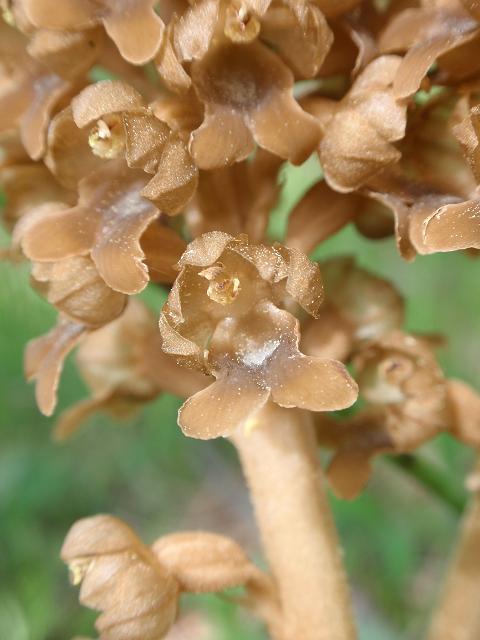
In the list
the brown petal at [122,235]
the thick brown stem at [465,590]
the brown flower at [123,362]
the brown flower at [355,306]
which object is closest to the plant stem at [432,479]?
the thick brown stem at [465,590]

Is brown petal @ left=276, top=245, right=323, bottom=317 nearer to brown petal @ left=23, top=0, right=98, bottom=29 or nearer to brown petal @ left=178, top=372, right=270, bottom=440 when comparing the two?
brown petal @ left=178, top=372, right=270, bottom=440

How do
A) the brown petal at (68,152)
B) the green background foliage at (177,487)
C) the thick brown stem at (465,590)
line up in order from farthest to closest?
the green background foliage at (177,487)
the thick brown stem at (465,590)
the brown petal at (68,152)

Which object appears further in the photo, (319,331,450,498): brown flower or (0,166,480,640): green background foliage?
(0,166,480,640): green background foliage

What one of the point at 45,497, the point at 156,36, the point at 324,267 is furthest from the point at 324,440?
the point at 45,497

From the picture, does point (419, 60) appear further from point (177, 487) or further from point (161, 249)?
point (177, 487)

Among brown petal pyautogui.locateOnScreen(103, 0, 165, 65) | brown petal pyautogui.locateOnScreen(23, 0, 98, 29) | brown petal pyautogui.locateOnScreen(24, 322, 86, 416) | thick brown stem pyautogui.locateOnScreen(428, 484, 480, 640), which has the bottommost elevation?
thick brown stem pyautogui.locateOnScreen(428, 484, 480, 640)

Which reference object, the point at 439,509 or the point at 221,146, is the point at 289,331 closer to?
the point at 221,146

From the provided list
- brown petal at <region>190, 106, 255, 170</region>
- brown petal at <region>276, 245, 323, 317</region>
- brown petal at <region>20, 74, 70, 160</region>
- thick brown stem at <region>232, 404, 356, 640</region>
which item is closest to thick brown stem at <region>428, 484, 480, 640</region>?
thick brown stem at <region>232, 404, 356, 640</region>

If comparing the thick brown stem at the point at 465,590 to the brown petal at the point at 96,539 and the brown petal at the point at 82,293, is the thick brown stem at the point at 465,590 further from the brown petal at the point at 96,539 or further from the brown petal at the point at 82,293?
the brown petal at the point at 82,293

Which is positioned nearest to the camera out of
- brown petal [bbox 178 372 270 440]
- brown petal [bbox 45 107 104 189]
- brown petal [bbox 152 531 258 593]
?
brown petal [bbox 178 372 270 440]

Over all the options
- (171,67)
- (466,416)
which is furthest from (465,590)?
(171,67)
